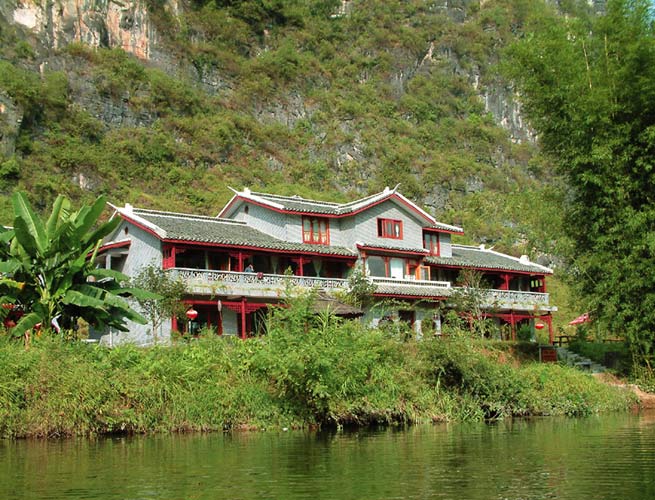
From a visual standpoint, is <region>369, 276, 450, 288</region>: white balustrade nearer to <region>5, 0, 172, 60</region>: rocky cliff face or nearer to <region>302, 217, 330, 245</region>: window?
<region>302, 217, 330, 245</region>: window

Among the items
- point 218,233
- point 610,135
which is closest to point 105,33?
point 218,233

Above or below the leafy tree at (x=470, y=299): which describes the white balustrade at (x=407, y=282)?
above

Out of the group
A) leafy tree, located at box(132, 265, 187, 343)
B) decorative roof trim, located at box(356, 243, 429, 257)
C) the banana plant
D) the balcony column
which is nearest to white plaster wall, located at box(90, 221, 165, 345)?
leafy tree, located at box(132, 265, 187, 343)

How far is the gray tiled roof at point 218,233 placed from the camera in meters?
33.7

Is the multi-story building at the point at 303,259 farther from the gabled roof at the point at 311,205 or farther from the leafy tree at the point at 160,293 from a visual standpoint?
the leafy tree at the point at 160,293

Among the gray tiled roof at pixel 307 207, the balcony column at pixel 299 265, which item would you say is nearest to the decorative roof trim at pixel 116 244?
the gray tiled roof at pixel 307 207

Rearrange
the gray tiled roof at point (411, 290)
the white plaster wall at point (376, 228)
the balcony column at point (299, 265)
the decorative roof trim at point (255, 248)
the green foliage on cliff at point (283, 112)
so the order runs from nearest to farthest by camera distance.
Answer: the decorative roof trim at point (255, 248)
the balcony column at point (299, 265)
the gray tiled roof at point (411, 290)
the white plaster wall at point (376, 228)
the green foliage on cliff at point (283, 112)

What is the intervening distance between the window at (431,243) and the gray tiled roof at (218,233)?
5810 mm

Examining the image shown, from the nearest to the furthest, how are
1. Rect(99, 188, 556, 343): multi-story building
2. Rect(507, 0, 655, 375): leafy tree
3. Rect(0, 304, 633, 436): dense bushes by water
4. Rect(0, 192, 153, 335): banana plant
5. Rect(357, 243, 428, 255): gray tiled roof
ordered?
Rect(0, 304, 633, 436): dense bushes by water
Rect(0, 192, 153, 335): banana plant
Rect(507, 0, 655, 375): leafy tree
Rect(99, 188, 556, 343): multi-story building
Rect(357, 243, 428, 255): gray tiled roof

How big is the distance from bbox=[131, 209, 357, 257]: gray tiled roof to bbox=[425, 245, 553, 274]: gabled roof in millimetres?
6237

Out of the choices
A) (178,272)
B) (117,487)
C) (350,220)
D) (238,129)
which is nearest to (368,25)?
(238,129)

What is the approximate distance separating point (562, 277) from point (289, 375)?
14056 mm

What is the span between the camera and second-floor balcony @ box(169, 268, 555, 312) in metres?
32.3

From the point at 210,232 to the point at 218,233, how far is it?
43cm
